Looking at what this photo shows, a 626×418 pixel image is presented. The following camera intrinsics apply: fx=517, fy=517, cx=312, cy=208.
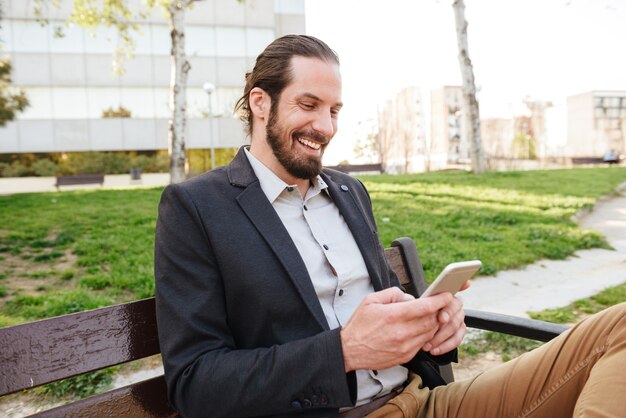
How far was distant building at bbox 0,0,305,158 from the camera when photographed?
31.4 meters

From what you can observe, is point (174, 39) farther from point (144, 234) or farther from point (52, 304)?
point (52, 304)

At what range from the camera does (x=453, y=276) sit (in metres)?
1.48

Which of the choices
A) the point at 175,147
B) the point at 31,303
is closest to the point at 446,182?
the point at 175,147

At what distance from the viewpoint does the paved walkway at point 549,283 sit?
16.7 feet

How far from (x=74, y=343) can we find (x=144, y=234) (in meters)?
6.86

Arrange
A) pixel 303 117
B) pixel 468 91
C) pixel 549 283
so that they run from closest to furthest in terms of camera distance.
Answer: pixel 303 117 → pixel 549 283 → pixel 468 91

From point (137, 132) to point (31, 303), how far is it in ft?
98.5

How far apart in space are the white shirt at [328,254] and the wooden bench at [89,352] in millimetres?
606

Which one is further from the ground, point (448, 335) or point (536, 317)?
point (448, 335)

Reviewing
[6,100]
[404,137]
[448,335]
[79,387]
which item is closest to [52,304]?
[79,387]

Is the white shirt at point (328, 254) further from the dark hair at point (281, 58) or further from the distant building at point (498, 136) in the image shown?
the distant building at point (498, 136)

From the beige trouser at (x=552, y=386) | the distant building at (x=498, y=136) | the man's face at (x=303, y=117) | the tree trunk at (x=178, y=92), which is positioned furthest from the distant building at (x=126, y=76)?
the beige trouser at (x=552, y=386)

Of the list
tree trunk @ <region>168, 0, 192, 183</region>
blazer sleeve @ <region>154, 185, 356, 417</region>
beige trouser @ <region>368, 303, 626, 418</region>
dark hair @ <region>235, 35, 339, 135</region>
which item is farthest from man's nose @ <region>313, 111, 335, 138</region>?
tree trunk @ <region>168, 0, 192, 183</region>

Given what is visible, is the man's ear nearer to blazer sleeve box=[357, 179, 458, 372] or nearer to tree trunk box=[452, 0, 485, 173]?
blazer sleeve box=[357, 179, 458, 372]
